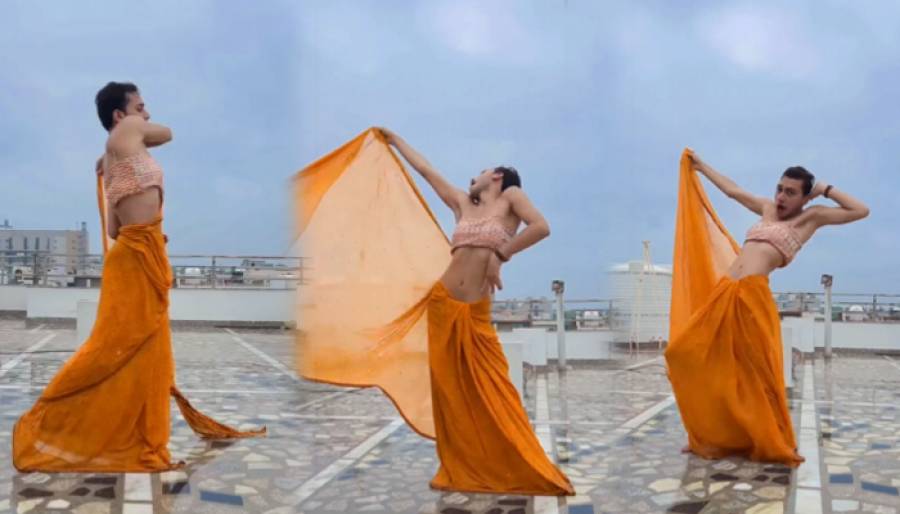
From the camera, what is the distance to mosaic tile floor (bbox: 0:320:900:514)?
12.9 ft

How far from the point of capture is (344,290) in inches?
198

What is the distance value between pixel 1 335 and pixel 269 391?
8072 millimetres

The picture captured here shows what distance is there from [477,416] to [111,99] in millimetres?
2724

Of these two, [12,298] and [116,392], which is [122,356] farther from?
[12,298]

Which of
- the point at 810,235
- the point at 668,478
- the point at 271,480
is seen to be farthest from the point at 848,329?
the point at 271,480

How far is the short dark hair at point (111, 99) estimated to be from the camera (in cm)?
464

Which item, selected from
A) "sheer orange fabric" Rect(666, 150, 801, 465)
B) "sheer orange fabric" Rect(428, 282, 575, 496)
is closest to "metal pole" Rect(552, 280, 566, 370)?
"sheer orange fabric" Rect(666, 150, 801, 465)

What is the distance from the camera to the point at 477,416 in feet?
14.0

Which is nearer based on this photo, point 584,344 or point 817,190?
point 817,190

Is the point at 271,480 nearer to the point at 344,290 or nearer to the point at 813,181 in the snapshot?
the point at 344,290

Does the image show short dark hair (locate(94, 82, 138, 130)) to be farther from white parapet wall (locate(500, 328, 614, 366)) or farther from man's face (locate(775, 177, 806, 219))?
white parapet wall (locate(500, 328, 614, 366))

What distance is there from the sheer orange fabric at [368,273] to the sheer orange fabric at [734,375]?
1.72 m

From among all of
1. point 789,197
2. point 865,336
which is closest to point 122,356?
point 789,197

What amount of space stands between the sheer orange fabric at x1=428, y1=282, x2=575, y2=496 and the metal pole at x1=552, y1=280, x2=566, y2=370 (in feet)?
21.9
